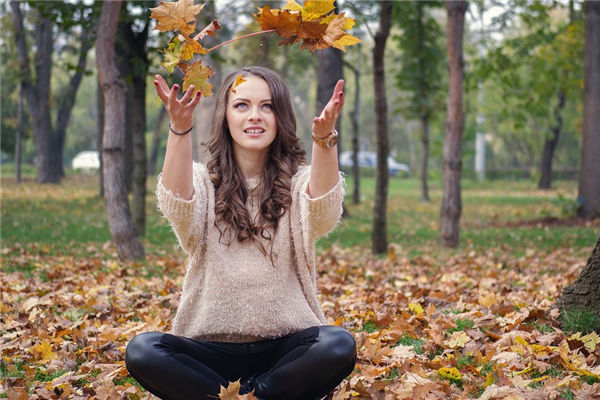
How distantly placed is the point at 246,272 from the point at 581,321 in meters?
2.22

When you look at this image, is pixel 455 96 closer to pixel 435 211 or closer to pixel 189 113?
pixel 189 113

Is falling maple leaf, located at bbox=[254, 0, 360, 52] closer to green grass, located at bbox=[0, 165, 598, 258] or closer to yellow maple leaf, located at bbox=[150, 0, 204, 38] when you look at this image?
yellow maple leaf, located at bbox=[150, 0, 204, 38]

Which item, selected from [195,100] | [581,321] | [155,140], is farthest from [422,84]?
[195,100]

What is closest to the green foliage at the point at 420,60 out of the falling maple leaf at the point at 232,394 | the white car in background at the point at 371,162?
the falling maple leaf at the point at 232,394

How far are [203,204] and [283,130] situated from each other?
0.53 m

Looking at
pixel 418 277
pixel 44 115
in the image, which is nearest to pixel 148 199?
pixel 44 115

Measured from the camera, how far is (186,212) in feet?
10.1

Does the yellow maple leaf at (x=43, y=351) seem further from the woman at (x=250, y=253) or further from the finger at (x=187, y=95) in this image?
the finger at (x=187, y=95)

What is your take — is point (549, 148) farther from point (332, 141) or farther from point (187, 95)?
point (187, 95)

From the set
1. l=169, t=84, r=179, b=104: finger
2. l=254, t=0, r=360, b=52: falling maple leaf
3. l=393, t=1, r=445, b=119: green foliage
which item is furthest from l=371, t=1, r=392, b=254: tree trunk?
l=393, t=1, r=445, b=119: green foliage

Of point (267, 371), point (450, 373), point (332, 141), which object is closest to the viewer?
point (332, 141)

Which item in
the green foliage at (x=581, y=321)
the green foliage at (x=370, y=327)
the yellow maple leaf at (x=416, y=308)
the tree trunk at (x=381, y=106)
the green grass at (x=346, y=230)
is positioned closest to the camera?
the green foliage at (x=581, y=321)

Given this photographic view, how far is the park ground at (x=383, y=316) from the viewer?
350 centimetres

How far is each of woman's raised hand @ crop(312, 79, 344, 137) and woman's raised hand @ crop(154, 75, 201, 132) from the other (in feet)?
1.74
